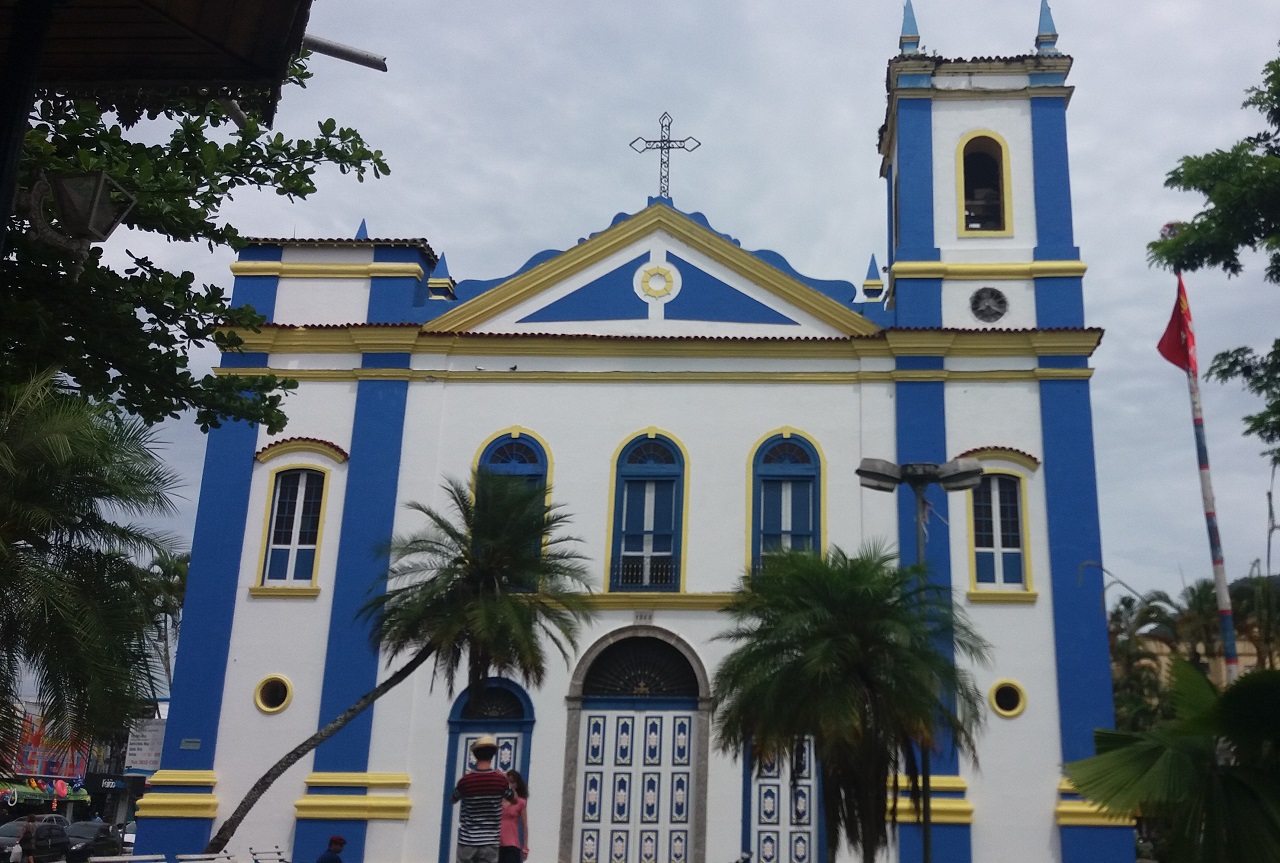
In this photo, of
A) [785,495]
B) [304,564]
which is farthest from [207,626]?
[785,495]

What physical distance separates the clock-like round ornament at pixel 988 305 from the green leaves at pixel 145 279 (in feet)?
43.5

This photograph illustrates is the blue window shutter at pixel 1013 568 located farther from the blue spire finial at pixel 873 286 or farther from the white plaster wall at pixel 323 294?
the white plaster wall at pixel 323 294

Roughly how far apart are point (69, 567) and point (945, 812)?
13130 millimetres

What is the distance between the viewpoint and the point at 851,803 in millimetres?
14570

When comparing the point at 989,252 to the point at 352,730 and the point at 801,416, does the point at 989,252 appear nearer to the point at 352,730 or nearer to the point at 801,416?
the point at 801,416

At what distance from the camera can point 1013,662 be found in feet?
66.0

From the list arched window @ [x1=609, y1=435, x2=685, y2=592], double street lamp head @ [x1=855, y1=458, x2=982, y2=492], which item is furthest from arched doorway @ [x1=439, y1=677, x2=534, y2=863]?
double street lamp head @ [x1=855, y1=458, x2=982, y2=492]

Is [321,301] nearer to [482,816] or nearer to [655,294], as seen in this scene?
[655,294]

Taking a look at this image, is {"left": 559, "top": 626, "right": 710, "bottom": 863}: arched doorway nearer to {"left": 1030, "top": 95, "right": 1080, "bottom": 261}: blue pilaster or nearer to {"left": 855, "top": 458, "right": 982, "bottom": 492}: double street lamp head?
{"left": 855, "top": 458, "right": 982, "bottom": 492}: double street lamp head

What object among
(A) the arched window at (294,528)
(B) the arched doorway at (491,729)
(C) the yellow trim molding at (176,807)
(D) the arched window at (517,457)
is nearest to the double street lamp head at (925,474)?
(D) the arched window at (517,457)

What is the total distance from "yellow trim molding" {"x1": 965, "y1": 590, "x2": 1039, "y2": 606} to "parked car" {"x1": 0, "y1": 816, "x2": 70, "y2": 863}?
22.4 metres

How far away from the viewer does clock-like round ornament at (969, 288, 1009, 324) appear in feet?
72.4

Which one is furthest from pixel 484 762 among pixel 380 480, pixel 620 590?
pixel 380 480

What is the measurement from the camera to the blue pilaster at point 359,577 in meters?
20.0
